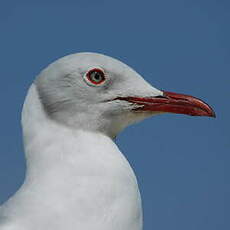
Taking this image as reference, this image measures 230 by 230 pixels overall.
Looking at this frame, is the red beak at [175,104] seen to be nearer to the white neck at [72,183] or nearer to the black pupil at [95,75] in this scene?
the black pupil at [95,75]

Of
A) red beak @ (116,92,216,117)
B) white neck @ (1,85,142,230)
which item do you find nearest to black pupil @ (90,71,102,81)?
red beak @ (116,92,216,117)

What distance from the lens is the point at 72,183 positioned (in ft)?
12.6

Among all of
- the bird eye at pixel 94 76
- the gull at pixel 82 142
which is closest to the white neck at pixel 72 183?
the gull at pixel 82 142

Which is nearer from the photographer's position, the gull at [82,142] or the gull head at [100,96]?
the gull at [82,142]

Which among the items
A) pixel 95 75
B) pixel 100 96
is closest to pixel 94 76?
pixel 95 75

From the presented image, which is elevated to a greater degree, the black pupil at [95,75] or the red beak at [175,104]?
the black pupil at [95,75]

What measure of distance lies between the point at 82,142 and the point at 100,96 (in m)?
0.37

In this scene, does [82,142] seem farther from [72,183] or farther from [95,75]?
[95,75]

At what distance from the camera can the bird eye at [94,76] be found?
13.5ft

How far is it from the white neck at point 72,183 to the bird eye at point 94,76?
369 millimetres

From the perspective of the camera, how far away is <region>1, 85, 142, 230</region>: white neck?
3.73 m

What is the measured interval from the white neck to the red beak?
38 cm

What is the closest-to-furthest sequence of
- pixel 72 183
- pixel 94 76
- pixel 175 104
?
pixel 72 183
pixel 94 76
pixel 175 104

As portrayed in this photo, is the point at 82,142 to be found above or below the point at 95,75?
below
